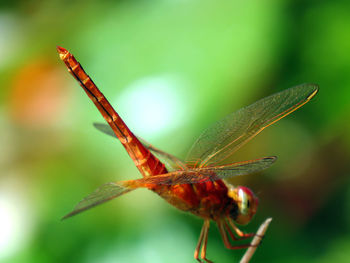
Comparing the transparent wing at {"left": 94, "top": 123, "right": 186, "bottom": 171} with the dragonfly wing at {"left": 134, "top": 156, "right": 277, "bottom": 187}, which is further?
the transparent wing at {"left": 94, "top": 123, "right": 186, "bottom": 171}

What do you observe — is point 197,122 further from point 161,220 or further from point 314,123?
point 314,123

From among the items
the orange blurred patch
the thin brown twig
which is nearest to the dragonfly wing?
the thin brown twig

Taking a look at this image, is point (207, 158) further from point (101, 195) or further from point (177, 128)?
point (177, 128)

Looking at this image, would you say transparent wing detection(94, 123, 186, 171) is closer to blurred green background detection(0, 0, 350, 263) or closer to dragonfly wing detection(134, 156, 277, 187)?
dragonfly wing detection(134, 156, 277, 187)

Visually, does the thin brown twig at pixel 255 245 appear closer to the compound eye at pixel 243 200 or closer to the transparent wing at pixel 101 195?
the compound eye at pixel 243 200

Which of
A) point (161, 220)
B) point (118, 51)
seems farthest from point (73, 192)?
point (118, 51)

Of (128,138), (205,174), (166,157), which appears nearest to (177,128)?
(166,157)
